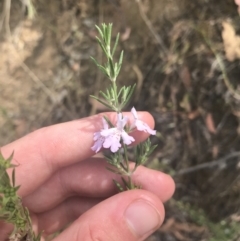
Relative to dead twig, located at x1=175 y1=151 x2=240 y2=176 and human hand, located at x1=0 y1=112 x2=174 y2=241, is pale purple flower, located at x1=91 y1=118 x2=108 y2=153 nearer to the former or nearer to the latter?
human hand, located at x1=0 y1=112 x2=174 y2=241

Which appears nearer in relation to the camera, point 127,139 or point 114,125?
point 127,139

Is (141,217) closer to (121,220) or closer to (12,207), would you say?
(121,220)

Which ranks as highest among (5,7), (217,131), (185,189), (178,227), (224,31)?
(5,7)

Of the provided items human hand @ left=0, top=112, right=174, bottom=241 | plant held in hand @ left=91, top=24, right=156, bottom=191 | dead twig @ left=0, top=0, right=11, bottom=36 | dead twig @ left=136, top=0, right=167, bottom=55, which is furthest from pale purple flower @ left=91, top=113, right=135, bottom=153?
dead twig @ left=0, top=0, right=11, bottom=36

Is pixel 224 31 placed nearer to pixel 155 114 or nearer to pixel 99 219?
pixel 155 114

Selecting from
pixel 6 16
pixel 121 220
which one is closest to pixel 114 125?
pixel 121 220

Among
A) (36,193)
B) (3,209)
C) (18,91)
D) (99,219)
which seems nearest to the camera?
(3,209)

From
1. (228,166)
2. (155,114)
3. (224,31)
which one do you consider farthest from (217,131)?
(224,31)

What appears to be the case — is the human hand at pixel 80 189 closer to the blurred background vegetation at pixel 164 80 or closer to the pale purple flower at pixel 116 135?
the pale purple flower at pixel 116 135
